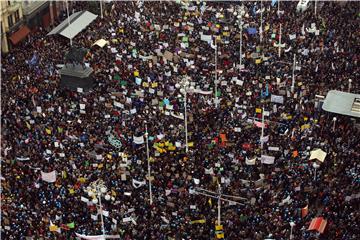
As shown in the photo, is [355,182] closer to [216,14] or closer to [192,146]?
[192,146]

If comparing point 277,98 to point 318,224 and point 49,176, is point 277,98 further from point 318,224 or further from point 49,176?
point 49,176

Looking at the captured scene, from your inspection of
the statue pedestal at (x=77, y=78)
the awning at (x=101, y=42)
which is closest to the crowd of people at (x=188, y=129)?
the awning at (x=101, y=42)

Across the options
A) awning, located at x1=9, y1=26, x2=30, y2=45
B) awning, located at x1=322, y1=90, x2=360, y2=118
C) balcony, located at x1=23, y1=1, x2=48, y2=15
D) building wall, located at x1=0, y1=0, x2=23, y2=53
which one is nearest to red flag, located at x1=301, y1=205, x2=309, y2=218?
awning, located at x1=322, y1=90, x2=360, y2=118

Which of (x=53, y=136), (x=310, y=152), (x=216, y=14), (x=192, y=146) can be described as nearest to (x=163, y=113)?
(x=192, y=146)

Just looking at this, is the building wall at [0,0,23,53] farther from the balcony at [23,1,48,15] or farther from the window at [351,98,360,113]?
the window at [351,98,360,113]

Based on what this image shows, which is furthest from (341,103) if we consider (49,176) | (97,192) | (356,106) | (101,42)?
(101,42)
